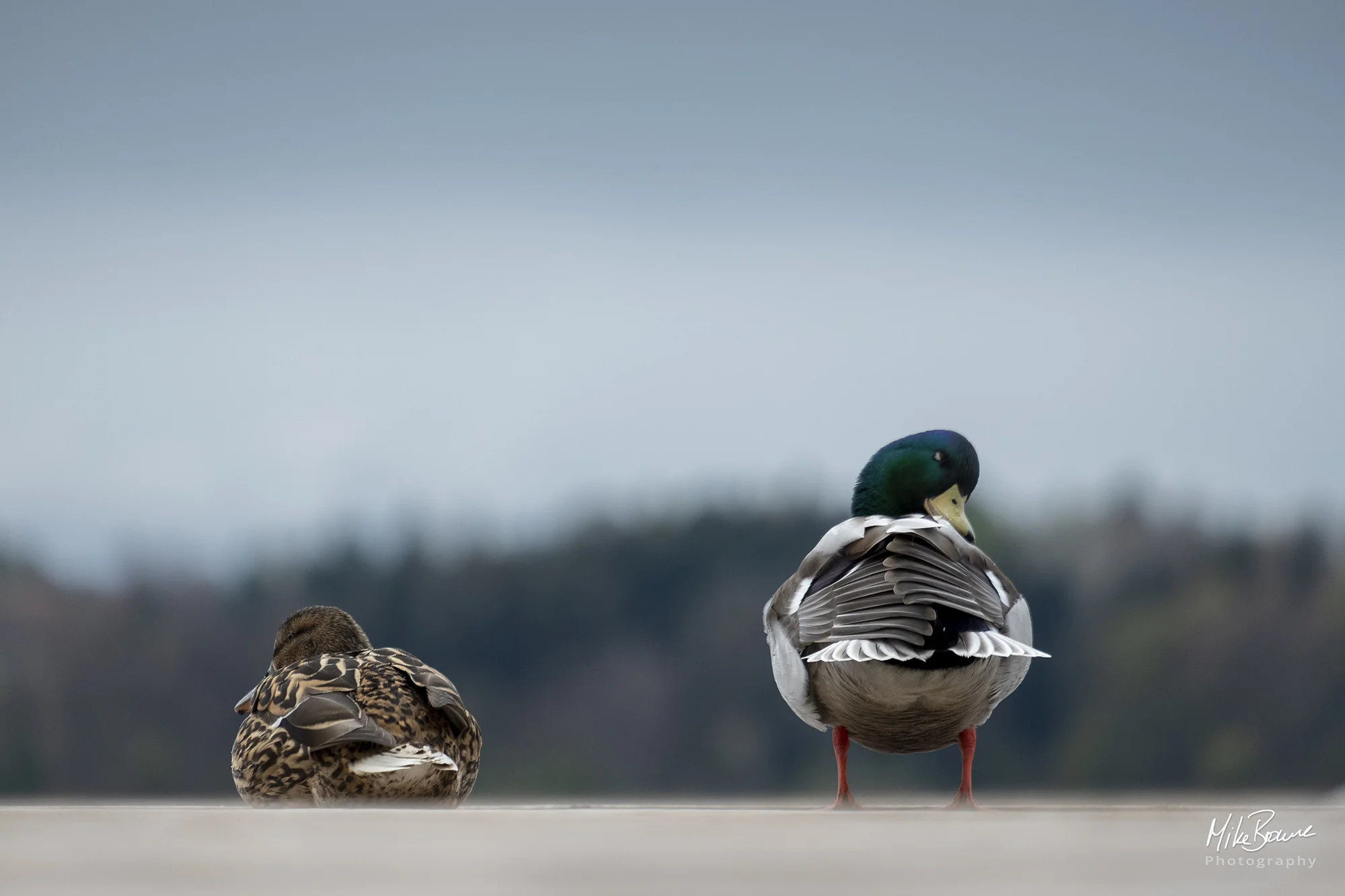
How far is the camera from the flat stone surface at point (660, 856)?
204 cm

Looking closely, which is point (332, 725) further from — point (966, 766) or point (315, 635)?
point (966, 766)

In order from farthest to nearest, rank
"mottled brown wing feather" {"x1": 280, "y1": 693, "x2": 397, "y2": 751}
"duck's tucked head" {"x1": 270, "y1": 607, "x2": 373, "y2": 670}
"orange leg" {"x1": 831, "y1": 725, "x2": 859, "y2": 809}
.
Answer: "duck's tucked head" {"x1": 270, "y1": 607, "x2": 373, "y2": 670} → "orange leg" {"x1": 831, "y1": 725, "x2": 859, "y2": 809} → "mottled brown wing feather" {"x1": 280, "y1": 693, "x2": 397, "y2": 751}

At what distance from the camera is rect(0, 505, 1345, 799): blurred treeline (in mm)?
51875

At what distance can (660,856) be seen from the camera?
215 cm

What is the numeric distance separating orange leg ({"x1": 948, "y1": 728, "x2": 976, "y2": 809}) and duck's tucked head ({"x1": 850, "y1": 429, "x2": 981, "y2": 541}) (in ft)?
3.59

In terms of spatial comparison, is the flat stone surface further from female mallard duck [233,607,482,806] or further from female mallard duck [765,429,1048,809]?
female mallard duck [765,429,1048,809]

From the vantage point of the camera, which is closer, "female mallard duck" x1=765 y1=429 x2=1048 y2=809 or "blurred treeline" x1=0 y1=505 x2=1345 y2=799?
"female mallard duck" x1=765 y1=429 x2=1048 y2=809

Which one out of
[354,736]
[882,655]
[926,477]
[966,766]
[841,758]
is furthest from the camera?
[926,477]

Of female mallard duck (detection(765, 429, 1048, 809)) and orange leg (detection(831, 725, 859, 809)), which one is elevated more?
female mallard duck (detection(765, 429, 1048, 809))

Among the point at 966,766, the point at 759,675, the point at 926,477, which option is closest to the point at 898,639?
the point at 966,766

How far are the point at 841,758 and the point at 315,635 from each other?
1.68m

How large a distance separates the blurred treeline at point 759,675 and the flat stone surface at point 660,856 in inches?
1920

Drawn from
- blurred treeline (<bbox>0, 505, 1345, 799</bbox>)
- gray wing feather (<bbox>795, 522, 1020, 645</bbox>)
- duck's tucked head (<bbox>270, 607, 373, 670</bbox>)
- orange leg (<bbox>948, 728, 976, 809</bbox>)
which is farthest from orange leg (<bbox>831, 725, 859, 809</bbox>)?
blurred treeline (<bbox>0, 505, 1345, 799</bbox>)

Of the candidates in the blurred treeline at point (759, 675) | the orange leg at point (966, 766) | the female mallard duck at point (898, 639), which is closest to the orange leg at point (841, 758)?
the female mallard duck at point (898, 639)
